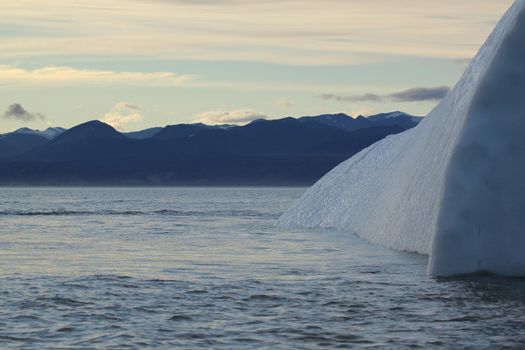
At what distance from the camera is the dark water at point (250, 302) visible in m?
15.9

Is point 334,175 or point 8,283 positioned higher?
point 334,175

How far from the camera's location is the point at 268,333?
16297 mm

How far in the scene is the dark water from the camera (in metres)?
15.9

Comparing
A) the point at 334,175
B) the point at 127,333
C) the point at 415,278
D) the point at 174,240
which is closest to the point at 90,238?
the point at 174,240

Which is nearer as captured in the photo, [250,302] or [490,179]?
[250,302]

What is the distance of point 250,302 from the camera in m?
19.6

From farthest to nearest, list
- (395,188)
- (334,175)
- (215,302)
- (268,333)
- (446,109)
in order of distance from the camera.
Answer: (334,175), (395,188), (446,109), (215,302), (268,333)

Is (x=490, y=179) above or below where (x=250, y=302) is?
above

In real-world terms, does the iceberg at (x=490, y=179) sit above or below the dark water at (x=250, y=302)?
above

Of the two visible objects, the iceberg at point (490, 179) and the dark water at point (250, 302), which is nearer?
the dark water at point (250, 302)

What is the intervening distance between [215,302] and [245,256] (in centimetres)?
1062

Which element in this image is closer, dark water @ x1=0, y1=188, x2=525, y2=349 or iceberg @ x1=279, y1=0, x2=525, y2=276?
dark water @ x1=0, y1=188, x2=525, y2=349

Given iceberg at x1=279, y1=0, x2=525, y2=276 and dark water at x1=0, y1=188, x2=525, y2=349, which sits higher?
iceberg at x1=279, y1=0, x2=525, y2=276

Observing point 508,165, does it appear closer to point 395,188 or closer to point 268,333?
point 268,333
